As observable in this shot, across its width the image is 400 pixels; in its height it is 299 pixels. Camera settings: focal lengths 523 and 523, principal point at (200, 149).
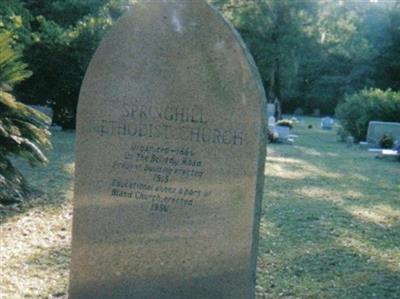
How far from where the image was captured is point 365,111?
25.3 m

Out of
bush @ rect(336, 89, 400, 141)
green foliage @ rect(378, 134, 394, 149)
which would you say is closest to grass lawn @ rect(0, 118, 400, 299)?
green foliage @ rect(378, 134, 394, 149)

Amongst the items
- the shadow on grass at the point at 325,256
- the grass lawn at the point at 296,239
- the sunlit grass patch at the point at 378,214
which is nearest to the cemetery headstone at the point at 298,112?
the grass lawn at the point at 296,239

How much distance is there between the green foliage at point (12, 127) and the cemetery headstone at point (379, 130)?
58.8ft

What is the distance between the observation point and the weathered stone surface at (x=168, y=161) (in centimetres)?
342

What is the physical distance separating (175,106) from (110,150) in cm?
60

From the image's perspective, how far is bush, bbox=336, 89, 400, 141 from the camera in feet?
Answer: 81.8

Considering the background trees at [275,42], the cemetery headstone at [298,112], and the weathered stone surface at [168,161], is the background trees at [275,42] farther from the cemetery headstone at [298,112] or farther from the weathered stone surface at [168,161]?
the weathered stone surface at [168,161]

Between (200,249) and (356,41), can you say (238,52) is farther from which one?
(356,41)

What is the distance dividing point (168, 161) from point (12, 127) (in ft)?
12.7

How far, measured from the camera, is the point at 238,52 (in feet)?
11.0

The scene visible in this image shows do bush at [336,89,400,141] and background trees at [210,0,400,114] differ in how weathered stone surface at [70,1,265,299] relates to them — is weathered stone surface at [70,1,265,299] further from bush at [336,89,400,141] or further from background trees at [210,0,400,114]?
background trees at [210,0,400,114]

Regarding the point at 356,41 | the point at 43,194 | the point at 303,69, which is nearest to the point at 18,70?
the point at 43,194

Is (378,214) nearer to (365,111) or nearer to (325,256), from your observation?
(325,256)

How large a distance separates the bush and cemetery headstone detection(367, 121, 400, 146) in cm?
188
